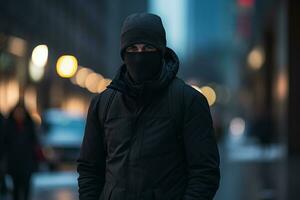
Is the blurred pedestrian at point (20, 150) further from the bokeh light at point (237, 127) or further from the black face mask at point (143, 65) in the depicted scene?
the bokeh light at point (237, 127)

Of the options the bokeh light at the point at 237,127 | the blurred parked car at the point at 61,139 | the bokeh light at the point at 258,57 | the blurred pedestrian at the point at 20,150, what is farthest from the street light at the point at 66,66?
the bokeh light at the point at 237,127

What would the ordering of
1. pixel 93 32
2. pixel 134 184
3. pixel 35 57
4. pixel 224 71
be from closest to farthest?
pixel 134 184 → pixel 35 57 → pixel 93 32 → pixel 224 71

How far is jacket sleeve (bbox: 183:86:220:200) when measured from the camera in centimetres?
403

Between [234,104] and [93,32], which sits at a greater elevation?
[93,32]

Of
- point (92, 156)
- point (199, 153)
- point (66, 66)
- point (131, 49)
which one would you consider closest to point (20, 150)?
point (92, 156)

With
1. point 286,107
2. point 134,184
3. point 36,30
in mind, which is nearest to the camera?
point 134,184

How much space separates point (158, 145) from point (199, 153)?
0.65 feet

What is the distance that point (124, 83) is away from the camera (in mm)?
4148

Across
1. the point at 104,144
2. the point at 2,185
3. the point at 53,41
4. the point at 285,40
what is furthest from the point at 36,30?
the point at 104,144

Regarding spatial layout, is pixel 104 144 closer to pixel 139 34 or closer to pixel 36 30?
pixel 139 34

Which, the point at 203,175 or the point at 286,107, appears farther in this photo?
the point at 286,107

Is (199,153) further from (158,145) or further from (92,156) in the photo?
(92,156)

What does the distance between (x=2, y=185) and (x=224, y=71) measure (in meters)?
108

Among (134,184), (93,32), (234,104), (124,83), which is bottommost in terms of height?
(234,104)
